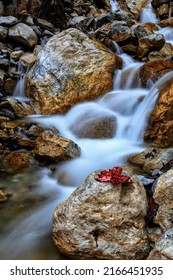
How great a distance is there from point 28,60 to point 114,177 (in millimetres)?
7365

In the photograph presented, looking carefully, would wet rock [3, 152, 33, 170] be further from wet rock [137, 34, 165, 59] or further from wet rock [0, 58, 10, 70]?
wet rock [137, 34, 165, 59]

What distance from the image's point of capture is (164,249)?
3295mm

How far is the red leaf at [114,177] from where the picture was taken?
3.91 meters

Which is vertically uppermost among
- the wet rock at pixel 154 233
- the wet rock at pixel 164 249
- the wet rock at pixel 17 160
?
the wet rock at pixel 164 249

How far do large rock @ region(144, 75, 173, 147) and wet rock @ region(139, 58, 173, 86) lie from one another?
1.29 metres

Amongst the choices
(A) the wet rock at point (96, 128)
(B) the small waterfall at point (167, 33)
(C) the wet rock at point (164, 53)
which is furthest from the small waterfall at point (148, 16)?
(A) the wet rock at point (96, 128)

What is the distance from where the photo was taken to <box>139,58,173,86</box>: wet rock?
873 cm

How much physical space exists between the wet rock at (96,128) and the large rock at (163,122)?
98cm

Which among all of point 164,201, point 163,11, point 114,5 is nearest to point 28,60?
point 164,201

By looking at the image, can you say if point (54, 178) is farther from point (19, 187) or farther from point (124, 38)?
point (124, 38)

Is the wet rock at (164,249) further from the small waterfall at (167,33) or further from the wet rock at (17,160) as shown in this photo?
the small waterfall at (167,33)

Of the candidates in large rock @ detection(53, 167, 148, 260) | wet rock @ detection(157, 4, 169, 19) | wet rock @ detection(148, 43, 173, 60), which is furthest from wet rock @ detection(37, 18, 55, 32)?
large rock @ detection(53, 167, 148, 260)

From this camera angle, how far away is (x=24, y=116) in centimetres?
870

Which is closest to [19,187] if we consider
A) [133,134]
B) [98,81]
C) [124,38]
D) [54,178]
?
[54,178]
